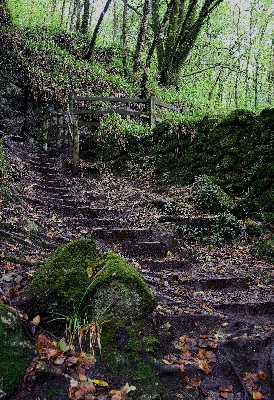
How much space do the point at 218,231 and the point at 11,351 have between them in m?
4.97

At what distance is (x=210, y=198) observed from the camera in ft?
24.5

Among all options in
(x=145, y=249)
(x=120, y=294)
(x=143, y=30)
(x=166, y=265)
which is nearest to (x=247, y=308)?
(x=166, y=265)

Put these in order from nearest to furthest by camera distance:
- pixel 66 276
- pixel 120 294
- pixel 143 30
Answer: pixel 120 294 < pixel 66 276 < pixel 143 30

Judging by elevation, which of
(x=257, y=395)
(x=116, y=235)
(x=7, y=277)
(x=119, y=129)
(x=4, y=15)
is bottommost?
(x=257, y=395)

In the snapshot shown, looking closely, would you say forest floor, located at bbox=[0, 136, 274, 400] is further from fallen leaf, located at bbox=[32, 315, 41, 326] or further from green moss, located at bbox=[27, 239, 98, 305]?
green moss, located at bbox=[27, 239, 98, 305]

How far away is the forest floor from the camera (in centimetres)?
295

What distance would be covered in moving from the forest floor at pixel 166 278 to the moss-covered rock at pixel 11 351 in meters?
0.07

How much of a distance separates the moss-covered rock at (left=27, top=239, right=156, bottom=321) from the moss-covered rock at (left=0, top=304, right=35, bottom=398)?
416 mm

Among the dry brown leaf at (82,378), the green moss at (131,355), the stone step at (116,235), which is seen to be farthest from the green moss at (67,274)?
the stone step at (116,235)

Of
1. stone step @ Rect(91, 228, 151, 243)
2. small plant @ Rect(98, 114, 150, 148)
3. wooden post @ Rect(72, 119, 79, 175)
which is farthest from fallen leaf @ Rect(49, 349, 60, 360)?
small plant @ Rect(98, 114, 150, 148)

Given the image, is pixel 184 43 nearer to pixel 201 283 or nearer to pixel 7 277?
pixel 201 283

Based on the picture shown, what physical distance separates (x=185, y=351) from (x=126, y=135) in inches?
347

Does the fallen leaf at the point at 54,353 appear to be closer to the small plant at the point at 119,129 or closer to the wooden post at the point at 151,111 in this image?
the small plant at the point at 119,129

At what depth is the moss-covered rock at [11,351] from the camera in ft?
8.01
